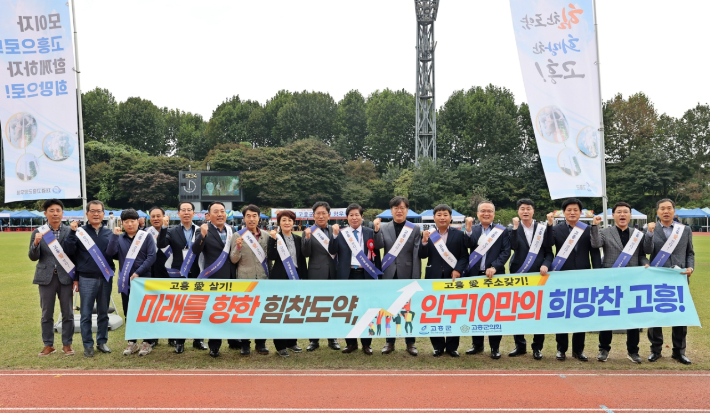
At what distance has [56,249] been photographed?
661 centimetres

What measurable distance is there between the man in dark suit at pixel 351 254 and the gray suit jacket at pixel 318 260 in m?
0.12

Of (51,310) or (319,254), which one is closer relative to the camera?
(51,310)

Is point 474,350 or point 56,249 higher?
point 56,249

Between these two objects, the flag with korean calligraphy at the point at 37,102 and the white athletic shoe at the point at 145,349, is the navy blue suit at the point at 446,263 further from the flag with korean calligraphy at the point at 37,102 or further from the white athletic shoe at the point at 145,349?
the flag with korean calligraphy at the point at 37,102

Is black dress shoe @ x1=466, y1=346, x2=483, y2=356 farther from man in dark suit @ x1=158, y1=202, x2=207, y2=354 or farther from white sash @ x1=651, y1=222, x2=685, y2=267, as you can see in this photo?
man in dark suit @ x1=158, y1=202, x2=207, y2=354

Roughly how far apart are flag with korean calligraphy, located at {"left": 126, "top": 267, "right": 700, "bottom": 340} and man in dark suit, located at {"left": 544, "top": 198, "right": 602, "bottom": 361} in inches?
9.1

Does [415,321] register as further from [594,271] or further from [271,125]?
[271,125]

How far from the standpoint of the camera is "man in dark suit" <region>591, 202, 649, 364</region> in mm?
6473

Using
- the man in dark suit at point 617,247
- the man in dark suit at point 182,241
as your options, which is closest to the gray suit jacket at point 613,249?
the man in dark suit at point 617,247

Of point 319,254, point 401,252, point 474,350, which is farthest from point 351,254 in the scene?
point 474,350

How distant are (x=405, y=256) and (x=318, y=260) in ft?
4.03

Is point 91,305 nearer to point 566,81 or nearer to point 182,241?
point 182,241

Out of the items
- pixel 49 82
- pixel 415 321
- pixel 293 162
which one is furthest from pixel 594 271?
pixel 293 162
